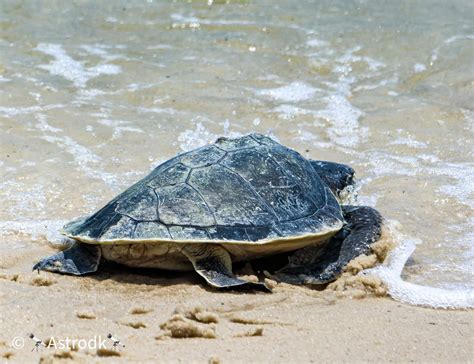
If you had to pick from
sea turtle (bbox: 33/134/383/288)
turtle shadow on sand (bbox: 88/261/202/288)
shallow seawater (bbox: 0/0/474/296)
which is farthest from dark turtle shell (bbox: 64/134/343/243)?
shallow seawater (bbox: 0/0/474/296)

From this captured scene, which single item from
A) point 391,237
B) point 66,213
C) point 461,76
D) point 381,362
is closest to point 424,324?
point 381,362

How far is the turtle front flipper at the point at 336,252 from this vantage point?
12.7 ft

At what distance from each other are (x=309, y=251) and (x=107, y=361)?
173 cm

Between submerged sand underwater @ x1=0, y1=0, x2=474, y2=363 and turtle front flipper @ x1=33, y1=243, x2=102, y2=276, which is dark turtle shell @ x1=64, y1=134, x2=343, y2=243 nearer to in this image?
turtle front flipper @ x1=33, y1=243, x2=102, y2=276

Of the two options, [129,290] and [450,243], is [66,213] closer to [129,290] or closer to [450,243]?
[129,290]

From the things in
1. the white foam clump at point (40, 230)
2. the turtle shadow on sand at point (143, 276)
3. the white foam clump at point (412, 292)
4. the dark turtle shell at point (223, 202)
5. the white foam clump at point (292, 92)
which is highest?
the dark turtle shell at point (223, 202)

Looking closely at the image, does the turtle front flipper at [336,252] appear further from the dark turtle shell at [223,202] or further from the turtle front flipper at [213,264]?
the turtle front flipper at [213,264]

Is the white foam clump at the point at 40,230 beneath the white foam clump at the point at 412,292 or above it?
beneath

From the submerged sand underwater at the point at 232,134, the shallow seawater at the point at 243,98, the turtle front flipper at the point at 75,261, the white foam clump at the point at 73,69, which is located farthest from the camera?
the white foam clump at the point at 73,69

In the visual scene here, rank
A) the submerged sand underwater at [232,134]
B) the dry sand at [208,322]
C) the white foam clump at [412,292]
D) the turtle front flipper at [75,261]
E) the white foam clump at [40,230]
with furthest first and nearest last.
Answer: the white foam clump at [40,230] < the turtle front flipper at [75,261] < the white foam clump at [412,292] < the submerged sand underwater at [232,134] < the dry sand at [208,322]

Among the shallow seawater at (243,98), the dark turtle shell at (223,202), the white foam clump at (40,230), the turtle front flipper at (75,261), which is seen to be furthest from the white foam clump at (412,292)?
the white foam clump at (40,230)

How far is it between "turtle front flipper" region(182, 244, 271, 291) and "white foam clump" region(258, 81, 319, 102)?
402cm

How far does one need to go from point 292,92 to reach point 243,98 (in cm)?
64

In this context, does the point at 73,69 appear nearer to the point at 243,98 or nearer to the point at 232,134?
the point at 243,98
